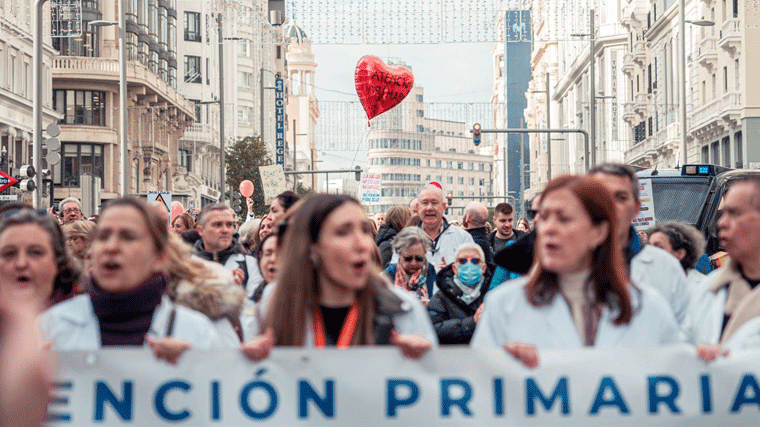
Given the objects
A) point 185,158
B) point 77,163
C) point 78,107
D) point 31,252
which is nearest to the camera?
point 31,252

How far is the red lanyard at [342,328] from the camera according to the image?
4.66 metres

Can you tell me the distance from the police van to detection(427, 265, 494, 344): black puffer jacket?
11.3 metres

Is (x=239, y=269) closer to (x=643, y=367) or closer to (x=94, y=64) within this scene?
(x=643, y=367)

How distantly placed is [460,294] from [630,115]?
60.6 metres

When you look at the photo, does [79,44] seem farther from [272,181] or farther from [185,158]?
[272,181]

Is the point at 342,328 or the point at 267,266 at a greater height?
the point at 267,266

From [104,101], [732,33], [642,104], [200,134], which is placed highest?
[732,33]

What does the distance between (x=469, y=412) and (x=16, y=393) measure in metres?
2.45

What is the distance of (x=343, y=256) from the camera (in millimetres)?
4602

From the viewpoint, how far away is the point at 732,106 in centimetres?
4512

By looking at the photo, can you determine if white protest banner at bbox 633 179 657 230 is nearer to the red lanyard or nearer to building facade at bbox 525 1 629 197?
the red lanyard

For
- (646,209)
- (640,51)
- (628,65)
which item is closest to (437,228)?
(646,209)

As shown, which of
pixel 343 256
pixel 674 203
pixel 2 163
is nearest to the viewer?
pixel 343 256

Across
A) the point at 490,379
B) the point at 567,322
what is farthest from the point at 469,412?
the point at 567,322
